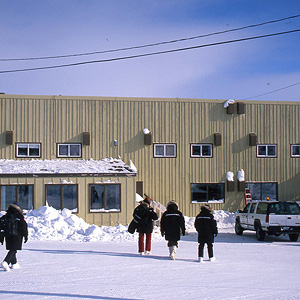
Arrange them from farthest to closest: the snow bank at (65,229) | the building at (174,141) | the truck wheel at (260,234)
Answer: the building at (174,141)
the truck wheel at (260,234)
the snow bank at (65,229)

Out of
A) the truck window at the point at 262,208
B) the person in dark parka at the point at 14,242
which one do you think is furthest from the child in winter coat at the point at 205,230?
the truck window at the point at 262,208

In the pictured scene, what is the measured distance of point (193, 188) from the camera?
27.4 meters

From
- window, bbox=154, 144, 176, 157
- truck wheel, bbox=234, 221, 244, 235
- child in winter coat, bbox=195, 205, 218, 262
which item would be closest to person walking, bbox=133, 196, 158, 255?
child in winter coat, bbox=195, 205, 218, 262

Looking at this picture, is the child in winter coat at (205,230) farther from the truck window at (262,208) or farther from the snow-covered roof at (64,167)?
the snow-covered roof at (64,167)

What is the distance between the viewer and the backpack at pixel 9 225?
11.2 m

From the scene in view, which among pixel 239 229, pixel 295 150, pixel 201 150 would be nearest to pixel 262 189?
pixel 295 150

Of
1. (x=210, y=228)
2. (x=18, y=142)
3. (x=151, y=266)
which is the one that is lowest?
(x=151, y=266)

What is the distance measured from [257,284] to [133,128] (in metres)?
17.5

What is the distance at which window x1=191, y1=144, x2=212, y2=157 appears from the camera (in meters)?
27.5

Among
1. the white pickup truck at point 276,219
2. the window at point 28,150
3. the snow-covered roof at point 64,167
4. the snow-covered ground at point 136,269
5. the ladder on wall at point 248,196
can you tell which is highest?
the window at point 28,150

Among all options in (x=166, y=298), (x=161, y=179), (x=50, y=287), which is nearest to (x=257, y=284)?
(x=166, y=298)

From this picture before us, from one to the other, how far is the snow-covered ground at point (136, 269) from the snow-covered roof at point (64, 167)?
3.58 m

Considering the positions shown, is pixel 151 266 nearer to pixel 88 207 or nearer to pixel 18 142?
pixel 88 207

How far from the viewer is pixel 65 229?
65.6 ft
